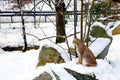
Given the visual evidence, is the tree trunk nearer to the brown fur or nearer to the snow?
the snow

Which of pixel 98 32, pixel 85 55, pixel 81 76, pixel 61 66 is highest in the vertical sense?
pixel 98 32

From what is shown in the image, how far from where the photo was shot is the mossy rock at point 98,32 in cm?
761

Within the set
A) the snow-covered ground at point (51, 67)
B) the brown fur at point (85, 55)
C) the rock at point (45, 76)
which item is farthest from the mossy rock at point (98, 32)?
the rock at point (45, 76)

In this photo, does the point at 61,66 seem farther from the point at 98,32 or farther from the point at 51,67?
the point at 98,32

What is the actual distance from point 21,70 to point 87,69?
106 inches

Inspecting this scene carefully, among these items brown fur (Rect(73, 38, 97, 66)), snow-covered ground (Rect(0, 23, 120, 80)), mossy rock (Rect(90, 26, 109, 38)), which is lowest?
snow-covered ground (Rect(0, 23, 120, 80))

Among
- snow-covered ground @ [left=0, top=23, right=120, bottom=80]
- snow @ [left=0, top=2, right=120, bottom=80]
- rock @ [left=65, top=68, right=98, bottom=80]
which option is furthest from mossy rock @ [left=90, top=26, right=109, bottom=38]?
rock @ [left=65, top=68, right=98, bottom=80]

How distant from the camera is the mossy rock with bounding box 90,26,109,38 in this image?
25.0 feet

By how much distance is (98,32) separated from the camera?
25.3 ft

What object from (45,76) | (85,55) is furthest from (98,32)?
(45,76)

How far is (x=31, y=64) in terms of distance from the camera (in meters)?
8.71

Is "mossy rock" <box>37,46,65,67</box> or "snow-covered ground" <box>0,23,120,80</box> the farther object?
"mossy rock" <box>37,46,65,67</box>

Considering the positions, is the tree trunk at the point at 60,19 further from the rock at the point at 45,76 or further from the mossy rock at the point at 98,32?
the rock at the point at 45,76

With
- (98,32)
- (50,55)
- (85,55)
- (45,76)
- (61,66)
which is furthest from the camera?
(98,32)
